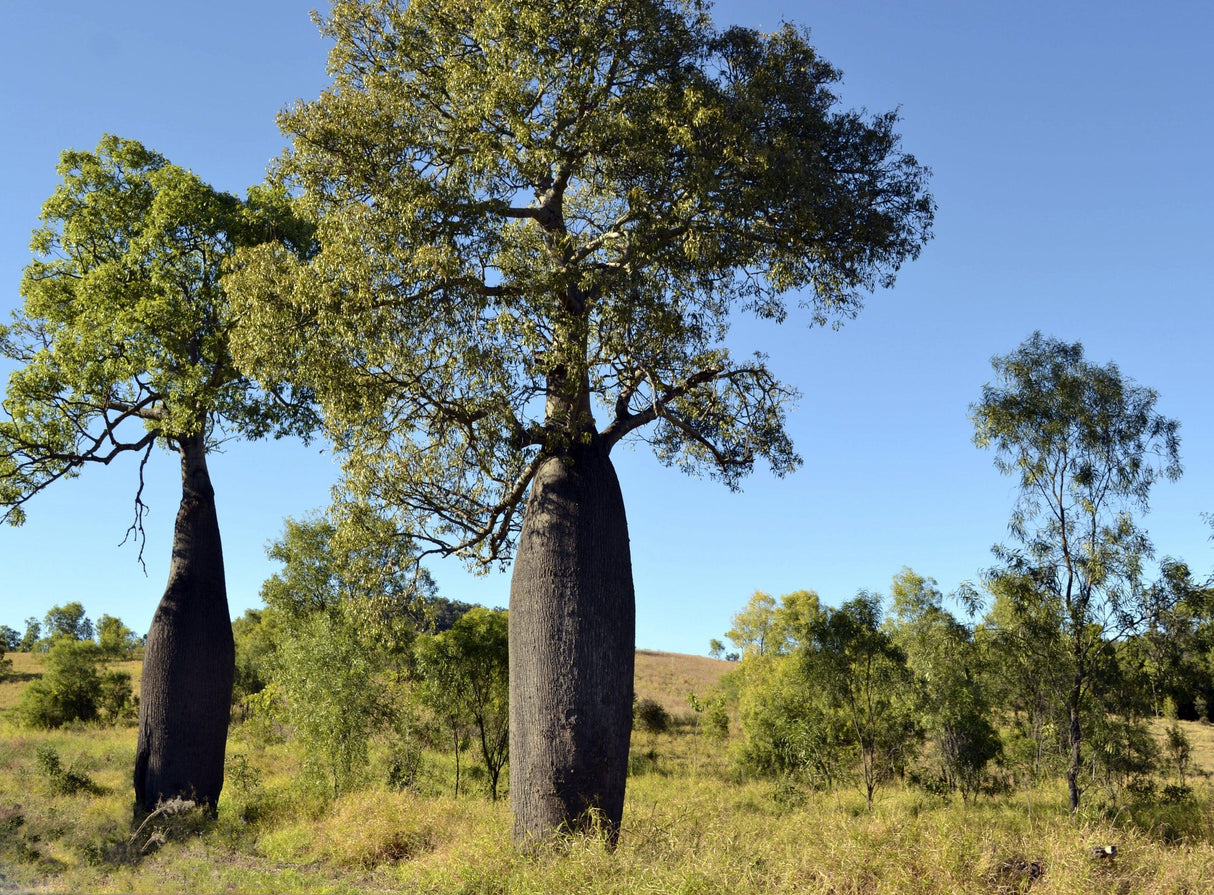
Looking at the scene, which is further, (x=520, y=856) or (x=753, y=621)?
(x=753, y=621)

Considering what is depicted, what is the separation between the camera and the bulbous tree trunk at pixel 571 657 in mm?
9578

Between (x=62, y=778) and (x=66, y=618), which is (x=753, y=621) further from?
(x=66, y=618)

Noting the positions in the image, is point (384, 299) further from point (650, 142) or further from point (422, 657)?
point (422, 657)

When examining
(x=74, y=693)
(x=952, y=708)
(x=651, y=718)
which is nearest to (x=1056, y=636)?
(x=952, y=708)

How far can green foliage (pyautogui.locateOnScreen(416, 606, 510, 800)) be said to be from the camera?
19.6 metres

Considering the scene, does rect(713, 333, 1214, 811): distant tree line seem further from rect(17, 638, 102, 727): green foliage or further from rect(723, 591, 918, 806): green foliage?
rect(17, 638, 102, 727): green foliage

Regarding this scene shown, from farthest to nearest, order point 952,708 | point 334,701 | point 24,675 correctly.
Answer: point 24,675 → point 952,708 → point 334,701

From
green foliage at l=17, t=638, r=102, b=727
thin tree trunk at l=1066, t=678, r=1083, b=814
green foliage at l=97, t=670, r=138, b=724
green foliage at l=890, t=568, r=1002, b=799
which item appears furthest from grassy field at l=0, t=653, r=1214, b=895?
green foliage at l=97, t=670, r=138, b=724

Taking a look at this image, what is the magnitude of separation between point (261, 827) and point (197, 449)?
6.39 metres

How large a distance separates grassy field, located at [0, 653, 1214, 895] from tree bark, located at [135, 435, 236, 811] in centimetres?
→ 80

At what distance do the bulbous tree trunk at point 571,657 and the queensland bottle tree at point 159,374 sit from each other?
22.1 feet

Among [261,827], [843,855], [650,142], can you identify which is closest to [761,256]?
[650,142]

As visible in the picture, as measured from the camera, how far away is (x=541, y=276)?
10.2 m

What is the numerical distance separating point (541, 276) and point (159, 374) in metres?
8.14
